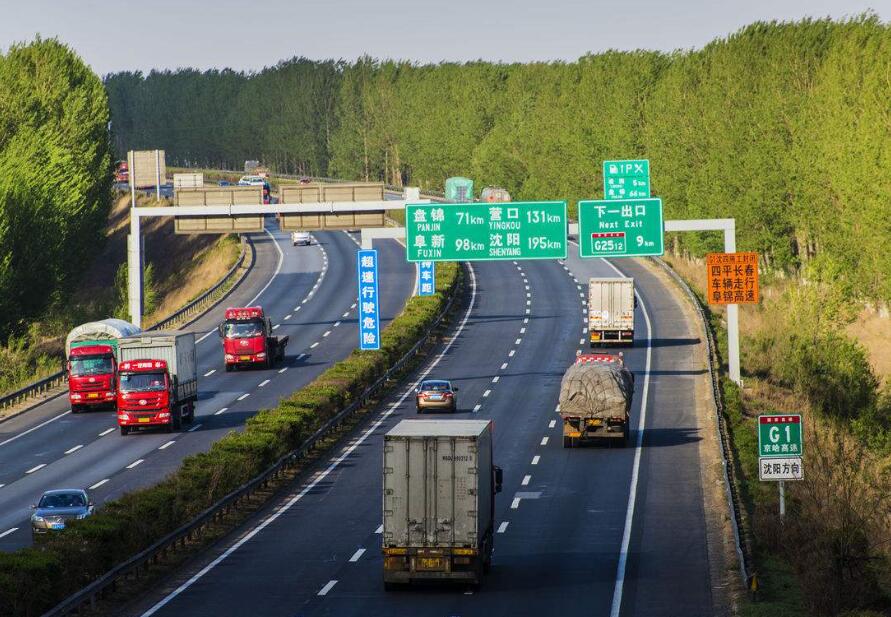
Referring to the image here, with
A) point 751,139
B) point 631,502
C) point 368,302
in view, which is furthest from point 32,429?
point 751,139

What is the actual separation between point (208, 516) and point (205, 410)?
25910mm

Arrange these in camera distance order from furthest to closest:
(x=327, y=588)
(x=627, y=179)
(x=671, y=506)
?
(x=627, y=179) < (x=671, y=506) < (x=327, y=588)

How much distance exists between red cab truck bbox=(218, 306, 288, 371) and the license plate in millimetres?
44728

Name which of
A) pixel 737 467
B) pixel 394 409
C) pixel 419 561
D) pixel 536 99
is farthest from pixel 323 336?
pixel 536 99

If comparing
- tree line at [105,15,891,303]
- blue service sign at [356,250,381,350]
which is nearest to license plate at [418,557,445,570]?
blue service sign at [356,250,381,350]

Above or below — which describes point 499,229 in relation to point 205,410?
above

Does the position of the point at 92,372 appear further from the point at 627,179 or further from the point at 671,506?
the point at 671,506

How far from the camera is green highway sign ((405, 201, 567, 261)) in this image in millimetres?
61719

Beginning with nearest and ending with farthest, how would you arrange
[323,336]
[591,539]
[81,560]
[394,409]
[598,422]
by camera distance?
[81,560] < [591,539] < [598,422] < [394,409] < [323,336]

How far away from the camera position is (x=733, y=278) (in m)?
65.0

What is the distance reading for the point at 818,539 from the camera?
106 feet

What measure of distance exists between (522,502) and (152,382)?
20.0 m

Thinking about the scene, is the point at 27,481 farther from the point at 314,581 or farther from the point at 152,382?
the point at 314,581

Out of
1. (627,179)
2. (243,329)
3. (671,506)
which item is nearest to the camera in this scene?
(671,506)
